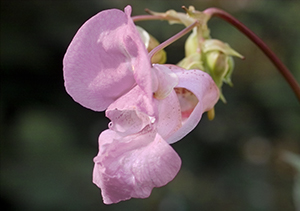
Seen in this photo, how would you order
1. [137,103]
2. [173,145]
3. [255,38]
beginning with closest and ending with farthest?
[137,103]
[255,38]
[173,145]

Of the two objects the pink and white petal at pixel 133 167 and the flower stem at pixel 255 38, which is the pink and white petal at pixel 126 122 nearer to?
the pink and white petal at pixel 133 167

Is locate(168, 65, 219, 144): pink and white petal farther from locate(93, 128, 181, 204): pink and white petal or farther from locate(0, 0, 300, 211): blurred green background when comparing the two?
locate(0, 0, 300, 211): blurred green background

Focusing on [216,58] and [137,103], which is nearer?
[137,103]

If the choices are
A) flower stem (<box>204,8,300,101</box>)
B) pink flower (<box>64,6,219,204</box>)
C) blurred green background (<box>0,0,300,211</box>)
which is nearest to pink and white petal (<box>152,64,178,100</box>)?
pink flower (<box>64,6,219,204</box>)

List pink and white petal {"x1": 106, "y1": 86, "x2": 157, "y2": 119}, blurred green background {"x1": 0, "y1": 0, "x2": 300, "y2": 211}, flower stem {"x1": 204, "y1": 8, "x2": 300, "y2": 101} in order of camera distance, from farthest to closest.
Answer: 1. blurred green background {"x1": 0, "y1": 0, "x2": 300, "y2": 211}
2. flower stem {"x1": 204, "y1": 8, "x2": 300, "y2": 101}
3. pink and white petal {"x1": 106, "y1": 86, "x2": 157, "y2": 119}

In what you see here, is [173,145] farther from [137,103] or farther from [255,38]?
[137,103]

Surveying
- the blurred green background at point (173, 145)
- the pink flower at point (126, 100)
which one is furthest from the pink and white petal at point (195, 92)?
the blurred green background at point (173, 145)

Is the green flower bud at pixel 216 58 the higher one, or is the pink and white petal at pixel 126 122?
the pink and white petal at pixel 126 122

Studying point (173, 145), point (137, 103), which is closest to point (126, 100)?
point (137, 103)
